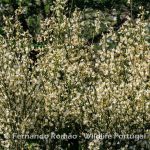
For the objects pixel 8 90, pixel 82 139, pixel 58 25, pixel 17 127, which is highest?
pixel 58 25

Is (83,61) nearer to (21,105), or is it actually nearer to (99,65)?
(99,65)

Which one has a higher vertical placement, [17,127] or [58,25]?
[58,25]

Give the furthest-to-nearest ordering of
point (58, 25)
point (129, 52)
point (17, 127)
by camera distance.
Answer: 1. point (58, 25)
2. point (129, 52)
3. point (17, 127)

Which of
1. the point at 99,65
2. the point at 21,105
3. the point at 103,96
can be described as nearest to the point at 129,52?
the point at 99,65

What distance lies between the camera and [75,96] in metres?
7.67

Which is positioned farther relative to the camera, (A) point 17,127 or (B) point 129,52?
(B) point 129,52

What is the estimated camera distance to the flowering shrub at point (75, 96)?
6.92 metres

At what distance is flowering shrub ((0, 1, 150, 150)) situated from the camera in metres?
6.92

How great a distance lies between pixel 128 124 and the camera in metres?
7.16

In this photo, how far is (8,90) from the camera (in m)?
6.94

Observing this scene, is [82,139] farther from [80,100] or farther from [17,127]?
[17,127]

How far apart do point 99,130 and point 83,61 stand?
4.30 ft

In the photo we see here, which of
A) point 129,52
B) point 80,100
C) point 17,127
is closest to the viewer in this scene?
point 17,127

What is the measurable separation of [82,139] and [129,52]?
1554 millimetres
